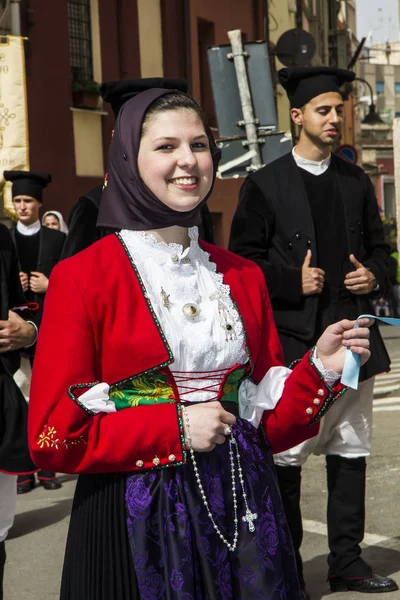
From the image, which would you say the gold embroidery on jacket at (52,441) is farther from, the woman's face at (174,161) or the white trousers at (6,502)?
the white trousers at (6,502)

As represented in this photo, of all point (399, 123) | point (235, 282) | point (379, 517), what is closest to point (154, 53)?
point (399, 123)

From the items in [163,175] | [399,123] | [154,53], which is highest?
[154,53]

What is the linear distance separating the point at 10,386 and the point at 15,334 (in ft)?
1.20

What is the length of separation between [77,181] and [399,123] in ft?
29.6

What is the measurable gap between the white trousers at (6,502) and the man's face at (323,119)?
6.81ft

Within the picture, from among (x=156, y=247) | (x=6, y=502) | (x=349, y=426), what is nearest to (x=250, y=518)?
(x=156, y=247)

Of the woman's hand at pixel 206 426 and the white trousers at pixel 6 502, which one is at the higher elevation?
the woman's hand at pixel 206 426

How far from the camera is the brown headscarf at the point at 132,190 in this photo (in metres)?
3.32

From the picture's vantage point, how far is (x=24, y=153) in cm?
1491

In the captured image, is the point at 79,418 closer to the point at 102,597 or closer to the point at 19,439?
the point at 102,597

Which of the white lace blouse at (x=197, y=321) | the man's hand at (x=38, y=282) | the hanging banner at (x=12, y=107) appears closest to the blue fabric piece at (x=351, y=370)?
the white lace blouse at (x=197, y=321)

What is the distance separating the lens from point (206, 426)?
318 centimetres

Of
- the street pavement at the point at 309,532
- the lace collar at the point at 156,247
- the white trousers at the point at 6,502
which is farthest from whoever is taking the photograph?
the street pavement at the point at 309,532

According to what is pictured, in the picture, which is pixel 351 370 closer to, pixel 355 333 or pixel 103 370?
pixel 355 333
